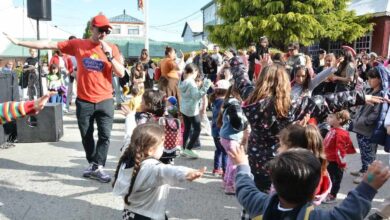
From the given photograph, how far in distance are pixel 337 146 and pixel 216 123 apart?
146cm

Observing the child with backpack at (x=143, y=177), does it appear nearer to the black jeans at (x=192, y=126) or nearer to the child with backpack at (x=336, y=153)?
the child with backpack at (x=336, y=153)

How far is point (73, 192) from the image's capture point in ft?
14.8

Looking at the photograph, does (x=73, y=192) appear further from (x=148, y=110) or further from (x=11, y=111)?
(x=11, y=111)

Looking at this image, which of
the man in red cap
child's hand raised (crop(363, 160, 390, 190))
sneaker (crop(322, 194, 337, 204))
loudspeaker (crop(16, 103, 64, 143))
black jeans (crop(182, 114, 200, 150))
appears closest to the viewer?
child's hand raised (crop(363, 160, 390, 190))

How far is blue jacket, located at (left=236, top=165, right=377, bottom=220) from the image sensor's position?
62.2 inches

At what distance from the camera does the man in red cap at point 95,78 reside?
459 cm

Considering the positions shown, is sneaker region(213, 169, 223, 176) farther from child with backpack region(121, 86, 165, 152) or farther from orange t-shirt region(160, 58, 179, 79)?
orange t-shirt region(160, 58, 179, 79)

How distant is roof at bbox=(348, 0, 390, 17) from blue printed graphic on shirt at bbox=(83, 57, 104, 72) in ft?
61.0

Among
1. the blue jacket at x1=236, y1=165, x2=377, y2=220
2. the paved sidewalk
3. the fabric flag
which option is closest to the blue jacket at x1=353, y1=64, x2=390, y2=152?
the paved sidewalk

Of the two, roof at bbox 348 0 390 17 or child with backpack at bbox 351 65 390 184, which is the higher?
roof at bbox 348 0 390 17

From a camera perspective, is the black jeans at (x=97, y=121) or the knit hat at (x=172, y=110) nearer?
the knit hat at (x=172, y=110)

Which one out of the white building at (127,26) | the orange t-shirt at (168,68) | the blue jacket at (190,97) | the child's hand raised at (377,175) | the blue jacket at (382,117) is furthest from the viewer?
the white building at (127,26)

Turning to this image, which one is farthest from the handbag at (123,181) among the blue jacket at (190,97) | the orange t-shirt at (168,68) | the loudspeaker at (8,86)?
the loudspeaker at (8,86)

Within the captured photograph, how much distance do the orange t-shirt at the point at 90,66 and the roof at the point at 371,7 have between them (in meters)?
18.5
